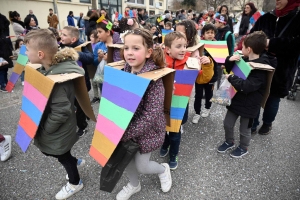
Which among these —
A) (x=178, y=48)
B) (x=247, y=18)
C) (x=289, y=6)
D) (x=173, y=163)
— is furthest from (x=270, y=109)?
(x=247, y=18)

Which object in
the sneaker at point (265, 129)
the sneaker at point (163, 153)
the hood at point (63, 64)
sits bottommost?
the sneaker at point (163, 153)

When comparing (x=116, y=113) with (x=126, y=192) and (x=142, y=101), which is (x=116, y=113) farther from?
(x=126, y=192)

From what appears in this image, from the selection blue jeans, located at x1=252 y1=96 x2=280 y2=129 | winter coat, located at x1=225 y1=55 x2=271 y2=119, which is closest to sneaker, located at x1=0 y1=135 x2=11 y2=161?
winter coat, located at x1=225 y1=55 x2=271 y2=119

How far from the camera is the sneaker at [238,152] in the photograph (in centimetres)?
257

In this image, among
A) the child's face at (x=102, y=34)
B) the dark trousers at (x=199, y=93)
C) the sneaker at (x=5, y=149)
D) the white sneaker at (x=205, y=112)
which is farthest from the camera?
the white sneaker at (x=205, y=112)

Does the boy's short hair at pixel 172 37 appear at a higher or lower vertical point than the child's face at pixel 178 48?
higher

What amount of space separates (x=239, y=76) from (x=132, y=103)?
1.41 metres

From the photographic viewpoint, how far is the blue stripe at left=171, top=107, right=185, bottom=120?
1.97 meters

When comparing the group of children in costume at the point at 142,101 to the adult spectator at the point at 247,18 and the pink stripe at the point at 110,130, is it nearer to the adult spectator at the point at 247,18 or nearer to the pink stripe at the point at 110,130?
the pink stripe at the point at 110,130

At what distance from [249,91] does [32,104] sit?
213 cm

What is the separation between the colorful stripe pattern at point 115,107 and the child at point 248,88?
1.29 m

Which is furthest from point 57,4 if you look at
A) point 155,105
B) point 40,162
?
point 155,105

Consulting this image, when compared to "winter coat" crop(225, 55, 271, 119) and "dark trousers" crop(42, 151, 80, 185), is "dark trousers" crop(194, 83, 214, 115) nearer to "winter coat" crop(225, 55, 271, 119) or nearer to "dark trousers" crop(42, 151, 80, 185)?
"winter coat" crop(225, 55, 271, 119)

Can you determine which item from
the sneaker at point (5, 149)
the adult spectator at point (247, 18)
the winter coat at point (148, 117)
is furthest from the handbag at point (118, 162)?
the adult spectator at point (247, 18)
